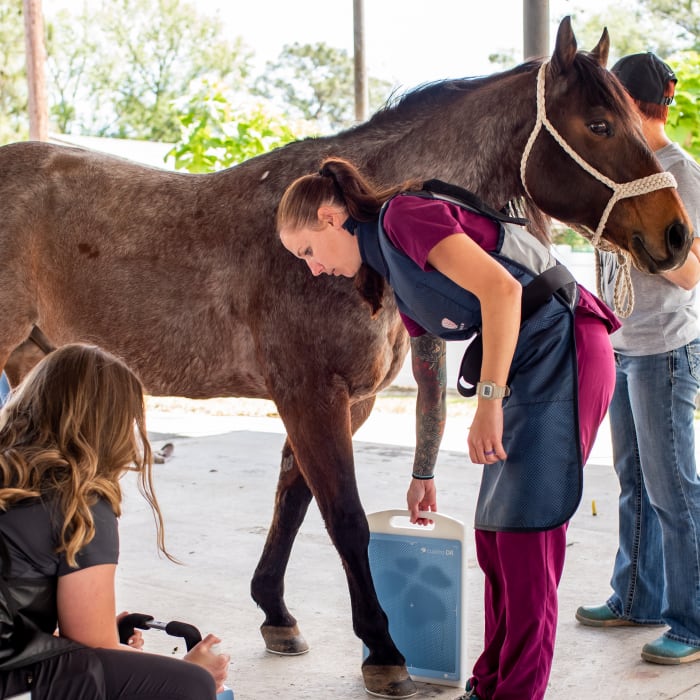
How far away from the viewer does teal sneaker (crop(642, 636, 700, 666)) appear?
3059mm

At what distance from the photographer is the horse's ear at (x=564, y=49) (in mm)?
2664

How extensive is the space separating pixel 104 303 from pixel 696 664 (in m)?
2.25

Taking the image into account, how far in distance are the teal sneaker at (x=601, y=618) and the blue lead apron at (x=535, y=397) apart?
1.35 meters

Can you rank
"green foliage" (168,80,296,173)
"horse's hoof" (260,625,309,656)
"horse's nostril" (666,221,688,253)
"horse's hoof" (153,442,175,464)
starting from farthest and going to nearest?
"green foliage" (168,80,296,173)
"horse's hoof" (153,442,175,464)
"horse's hoof" (260,625,309,656)
"horse's nostril" (666,221,688,253)

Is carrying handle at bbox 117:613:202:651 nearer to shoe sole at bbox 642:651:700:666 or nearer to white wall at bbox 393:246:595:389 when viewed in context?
shoe sole at bbox 642:651:700:666

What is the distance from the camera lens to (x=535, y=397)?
2.32 meters

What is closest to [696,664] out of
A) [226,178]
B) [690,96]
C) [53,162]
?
[226,178]

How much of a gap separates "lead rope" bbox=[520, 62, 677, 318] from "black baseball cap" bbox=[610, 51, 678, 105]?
0.38 metres

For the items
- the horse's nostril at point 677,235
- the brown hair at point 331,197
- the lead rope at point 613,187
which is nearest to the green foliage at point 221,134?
the lead rope at point 613,187

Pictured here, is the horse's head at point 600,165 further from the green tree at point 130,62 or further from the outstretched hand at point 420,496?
the green tree at point 130,62

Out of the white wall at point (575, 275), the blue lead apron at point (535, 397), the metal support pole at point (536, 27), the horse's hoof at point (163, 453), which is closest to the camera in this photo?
the blue lead apron at point (535, 397)

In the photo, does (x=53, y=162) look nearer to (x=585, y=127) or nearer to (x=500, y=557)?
(x=585, y=127)

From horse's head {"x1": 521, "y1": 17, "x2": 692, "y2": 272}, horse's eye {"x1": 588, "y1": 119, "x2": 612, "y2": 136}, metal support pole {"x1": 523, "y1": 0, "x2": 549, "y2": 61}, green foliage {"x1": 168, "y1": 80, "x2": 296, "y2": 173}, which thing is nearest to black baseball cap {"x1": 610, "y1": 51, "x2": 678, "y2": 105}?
horse's head {"x1": 521, "y1": 17, "x2": 692, "y2": 272}

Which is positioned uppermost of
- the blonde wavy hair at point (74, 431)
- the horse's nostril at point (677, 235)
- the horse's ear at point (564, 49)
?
the horse's ear at point (564, 49)
